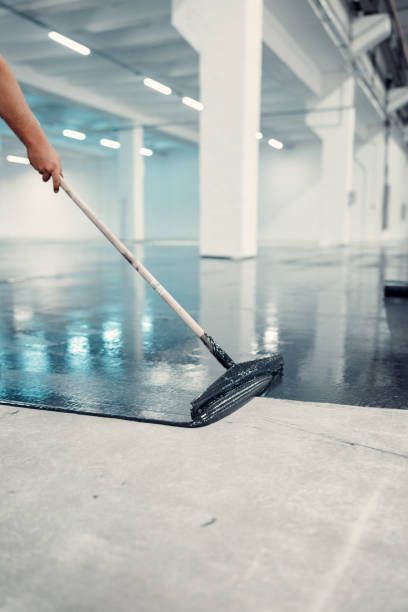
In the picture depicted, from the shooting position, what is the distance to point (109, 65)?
14742mm

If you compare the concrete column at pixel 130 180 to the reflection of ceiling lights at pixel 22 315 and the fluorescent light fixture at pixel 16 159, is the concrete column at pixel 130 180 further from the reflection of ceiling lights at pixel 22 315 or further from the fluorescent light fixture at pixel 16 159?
the reflection of ceiling lights at pixel 22 315

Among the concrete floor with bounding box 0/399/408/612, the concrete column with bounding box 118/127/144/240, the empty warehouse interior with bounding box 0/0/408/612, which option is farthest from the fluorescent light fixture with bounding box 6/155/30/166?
the concrete floor with bounding box 0/399/408/612

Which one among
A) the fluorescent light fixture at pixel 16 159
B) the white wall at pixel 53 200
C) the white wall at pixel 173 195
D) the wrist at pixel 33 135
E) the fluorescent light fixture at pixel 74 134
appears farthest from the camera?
the white wall at pixel 173 195

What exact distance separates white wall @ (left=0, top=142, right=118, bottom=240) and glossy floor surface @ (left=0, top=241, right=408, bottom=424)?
22.8 m

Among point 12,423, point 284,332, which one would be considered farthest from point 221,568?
point 284,332

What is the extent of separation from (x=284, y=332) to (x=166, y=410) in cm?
158

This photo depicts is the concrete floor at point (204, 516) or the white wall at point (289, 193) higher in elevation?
the white wall at point (289, 193)

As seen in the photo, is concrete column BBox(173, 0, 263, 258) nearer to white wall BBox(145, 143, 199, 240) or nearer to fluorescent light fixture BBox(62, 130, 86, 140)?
fluorescent light fixture BBox(62, 130, 86, 140)

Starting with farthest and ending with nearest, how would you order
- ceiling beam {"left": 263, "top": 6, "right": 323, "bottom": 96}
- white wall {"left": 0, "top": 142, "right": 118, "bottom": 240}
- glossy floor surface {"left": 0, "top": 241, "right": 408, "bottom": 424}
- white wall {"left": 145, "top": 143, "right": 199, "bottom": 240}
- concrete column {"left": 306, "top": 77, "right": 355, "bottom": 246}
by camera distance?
white wall {"left": 145, "top": 143, "right": 199, "bottom": 240} < white wall {"left": 0, "top": 142, "right": 118, "bottom": 240} < concrete column {"left": 306, "top": 77, "right": 355, "bottom": 246} < ceiling beam {"left": 263, "top": 6, "right": 323, "bottom": 96} < glossy floor surface {"left": 0, "top": 241, "right": 408, "bottom": 424}

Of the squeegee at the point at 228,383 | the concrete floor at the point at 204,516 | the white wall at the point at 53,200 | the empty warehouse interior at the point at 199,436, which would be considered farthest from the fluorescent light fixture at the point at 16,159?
the concrete floor at the point at 204,516

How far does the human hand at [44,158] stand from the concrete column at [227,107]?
7.97 m

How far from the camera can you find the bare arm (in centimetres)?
158

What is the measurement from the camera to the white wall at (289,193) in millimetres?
26094

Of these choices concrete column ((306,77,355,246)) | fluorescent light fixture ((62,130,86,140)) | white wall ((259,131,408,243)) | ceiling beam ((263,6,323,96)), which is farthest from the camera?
white wall ((259,131,408,243))
